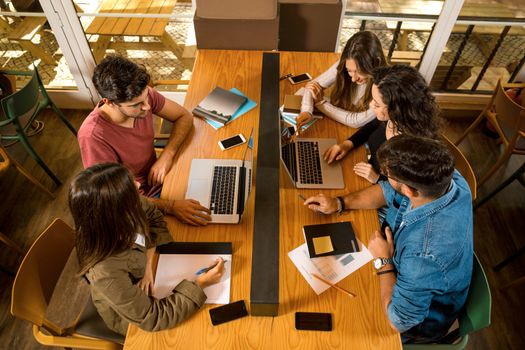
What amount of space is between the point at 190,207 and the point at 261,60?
127cm

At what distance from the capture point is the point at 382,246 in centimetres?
141

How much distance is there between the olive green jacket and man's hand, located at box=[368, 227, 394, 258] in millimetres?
681

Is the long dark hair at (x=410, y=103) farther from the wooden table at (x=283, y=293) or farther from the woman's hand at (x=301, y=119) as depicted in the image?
the woman's hand at (x=301, y=119)

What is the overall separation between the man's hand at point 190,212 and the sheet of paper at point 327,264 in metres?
0.39

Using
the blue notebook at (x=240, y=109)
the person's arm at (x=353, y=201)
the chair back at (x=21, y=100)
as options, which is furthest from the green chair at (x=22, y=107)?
the person's arm at (x=353, y=201)

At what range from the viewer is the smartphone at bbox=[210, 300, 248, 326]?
1288 mm

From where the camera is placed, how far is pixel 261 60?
240 centimetres

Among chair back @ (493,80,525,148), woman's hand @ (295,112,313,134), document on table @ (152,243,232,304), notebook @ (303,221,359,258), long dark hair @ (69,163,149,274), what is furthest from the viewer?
chair back @ (493,80,525,148)

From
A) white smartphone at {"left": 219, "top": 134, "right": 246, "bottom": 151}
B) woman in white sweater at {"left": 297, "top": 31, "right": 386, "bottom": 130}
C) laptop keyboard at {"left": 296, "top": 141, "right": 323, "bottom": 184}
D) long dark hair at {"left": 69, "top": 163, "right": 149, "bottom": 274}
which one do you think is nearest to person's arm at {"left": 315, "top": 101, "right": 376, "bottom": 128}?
woman in white sweater at {"left": 297, "top": 31, "right": 386, "bottom": 130}

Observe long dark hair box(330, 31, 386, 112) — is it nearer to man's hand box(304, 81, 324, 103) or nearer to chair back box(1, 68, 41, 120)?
man's hand box(304, 81, 324, 103)

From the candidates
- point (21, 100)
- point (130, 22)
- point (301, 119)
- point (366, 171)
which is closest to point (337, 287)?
point (366, 171)

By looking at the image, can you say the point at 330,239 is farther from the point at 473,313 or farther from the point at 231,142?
the point at 231,142

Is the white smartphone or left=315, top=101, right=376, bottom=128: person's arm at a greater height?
left=315, top=101, right=376, bottom=128: person's arm

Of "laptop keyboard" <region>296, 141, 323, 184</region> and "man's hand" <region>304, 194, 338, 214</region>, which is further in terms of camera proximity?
"laptop keyboard" <region>296, 141, 323, 184</region>
